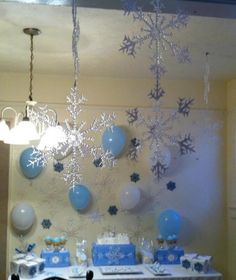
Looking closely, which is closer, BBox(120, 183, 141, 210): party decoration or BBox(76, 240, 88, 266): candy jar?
BBox(76, 240, 88, 266): candy jar

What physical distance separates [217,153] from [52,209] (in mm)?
1653

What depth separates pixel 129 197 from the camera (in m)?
3.62

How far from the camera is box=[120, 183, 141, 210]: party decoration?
363 centimetres

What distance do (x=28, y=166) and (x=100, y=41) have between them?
1304mm

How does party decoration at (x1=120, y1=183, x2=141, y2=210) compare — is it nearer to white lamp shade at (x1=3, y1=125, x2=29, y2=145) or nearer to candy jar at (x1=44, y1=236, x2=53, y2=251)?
candy jar at (x1=44, y1=236, x2=53, y2=251)

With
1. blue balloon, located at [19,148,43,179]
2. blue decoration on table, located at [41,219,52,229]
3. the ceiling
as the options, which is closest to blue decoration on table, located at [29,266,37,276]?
blue decoration on table, located at [41,219,52,229]

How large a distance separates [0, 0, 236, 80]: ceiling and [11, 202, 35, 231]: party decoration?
1.20 metres

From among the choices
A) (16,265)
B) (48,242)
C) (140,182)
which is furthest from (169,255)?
(16,265)

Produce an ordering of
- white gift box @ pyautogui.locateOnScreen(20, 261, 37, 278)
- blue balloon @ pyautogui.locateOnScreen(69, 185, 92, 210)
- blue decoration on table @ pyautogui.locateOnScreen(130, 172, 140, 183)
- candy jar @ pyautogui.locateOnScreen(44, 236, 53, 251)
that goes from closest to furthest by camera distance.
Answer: white gift box @ pyautogui.locateOnScreen(20, 261, 37, 278) < candy jar @ pyautogui.locateOnScreen(44, 236, 53, 251) < blue balloon @ pyautogui.locateOnScreen(69, 185, 92, 210) < blue decoration on table @ pyautogui.locateOnScreen(130, 172, 140, 183)

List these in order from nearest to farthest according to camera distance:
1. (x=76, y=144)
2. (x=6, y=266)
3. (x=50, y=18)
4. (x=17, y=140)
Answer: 1. (x=76, y=144)
2. (x=50, y=18)
3. (x=17, y=140)
4. (x=6, y=266)

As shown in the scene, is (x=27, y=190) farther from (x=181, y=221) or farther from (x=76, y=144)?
(x=76, y=144)

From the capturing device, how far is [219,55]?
3.08 meters

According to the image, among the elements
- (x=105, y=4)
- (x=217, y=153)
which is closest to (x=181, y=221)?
(x=217, y=153)

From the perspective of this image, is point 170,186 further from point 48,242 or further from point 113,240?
point 48,242
